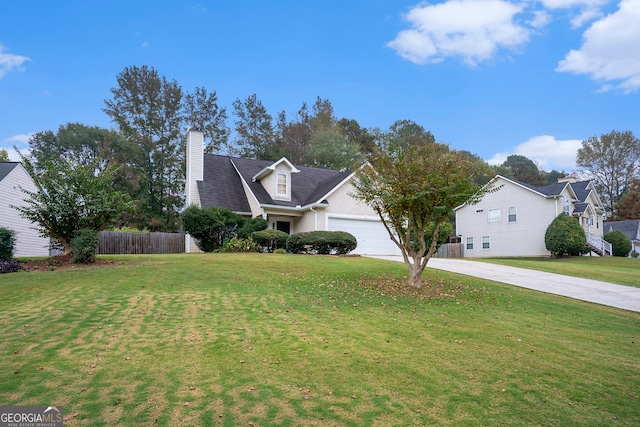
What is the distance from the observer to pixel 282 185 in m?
25.2

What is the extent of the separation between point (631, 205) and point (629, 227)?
572cm

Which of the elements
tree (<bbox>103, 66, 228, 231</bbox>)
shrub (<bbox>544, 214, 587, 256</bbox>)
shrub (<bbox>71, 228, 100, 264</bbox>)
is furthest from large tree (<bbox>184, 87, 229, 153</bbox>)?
shrub (<bbox>544, 214, 587, 256</bbox>)

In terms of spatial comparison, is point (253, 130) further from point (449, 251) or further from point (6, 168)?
point (6, 168)

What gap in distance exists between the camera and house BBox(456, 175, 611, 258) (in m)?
31.5

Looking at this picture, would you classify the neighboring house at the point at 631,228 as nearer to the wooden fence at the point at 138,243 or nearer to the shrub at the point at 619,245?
the shrub at the point at 619,245

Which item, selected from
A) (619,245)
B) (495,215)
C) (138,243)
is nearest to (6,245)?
(138,243)

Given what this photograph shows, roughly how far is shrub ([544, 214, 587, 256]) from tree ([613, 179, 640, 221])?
2657 centimetres

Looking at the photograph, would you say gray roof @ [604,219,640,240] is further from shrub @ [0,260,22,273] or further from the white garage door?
shrub @ [0,260,22,273]

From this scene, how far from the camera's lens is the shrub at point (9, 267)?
11680 millimetres

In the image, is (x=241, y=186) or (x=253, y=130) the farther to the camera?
(x=253, y=130)

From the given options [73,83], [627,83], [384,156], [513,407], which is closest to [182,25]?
[73,83]

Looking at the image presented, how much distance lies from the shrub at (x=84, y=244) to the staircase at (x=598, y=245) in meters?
34.6

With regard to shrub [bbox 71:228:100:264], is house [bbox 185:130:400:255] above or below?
above

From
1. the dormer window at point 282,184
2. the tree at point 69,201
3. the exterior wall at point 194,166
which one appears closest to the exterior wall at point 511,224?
the dormer window at point 282,184
